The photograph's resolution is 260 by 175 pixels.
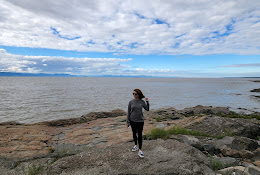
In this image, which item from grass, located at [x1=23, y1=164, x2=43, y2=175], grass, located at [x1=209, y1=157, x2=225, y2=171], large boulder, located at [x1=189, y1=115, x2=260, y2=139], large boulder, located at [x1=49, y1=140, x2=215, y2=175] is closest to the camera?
large boulder, located at [x1=49, y1=140, x2=215, y2=175]

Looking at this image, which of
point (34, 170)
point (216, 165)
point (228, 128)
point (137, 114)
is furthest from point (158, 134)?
point (34, 170)

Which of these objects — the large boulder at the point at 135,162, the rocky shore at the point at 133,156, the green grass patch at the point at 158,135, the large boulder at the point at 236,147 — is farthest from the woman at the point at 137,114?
the large boulder at the point at 236,147

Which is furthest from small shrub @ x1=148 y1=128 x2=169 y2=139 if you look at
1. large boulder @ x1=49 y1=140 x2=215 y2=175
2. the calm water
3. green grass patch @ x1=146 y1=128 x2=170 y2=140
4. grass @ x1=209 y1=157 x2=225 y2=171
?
the calm water

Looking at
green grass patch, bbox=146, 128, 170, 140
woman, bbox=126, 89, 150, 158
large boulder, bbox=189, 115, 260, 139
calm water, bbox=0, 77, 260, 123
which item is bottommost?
calm water, bbox=0, 77, 260, 123

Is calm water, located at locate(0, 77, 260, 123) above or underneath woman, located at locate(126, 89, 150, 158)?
underneath

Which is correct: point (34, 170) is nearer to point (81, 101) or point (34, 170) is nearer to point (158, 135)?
point (158, 135)

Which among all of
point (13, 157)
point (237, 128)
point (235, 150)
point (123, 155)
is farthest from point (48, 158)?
point (237, 128)

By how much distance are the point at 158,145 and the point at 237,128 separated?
6372mm

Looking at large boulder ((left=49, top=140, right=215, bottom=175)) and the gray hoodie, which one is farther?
the gray hoodie

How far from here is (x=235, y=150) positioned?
7.20m

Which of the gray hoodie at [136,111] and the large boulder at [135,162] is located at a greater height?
the gray hoodie at [136,111]

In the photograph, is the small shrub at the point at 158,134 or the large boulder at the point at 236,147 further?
the small shrub at the point at 158,134

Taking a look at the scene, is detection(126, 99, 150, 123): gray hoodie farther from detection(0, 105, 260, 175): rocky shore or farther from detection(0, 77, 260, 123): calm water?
detection(0, 77, 260, 123): calm water

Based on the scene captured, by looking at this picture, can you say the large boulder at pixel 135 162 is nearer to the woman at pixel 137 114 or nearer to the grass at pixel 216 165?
the grass at pixel 216 165
